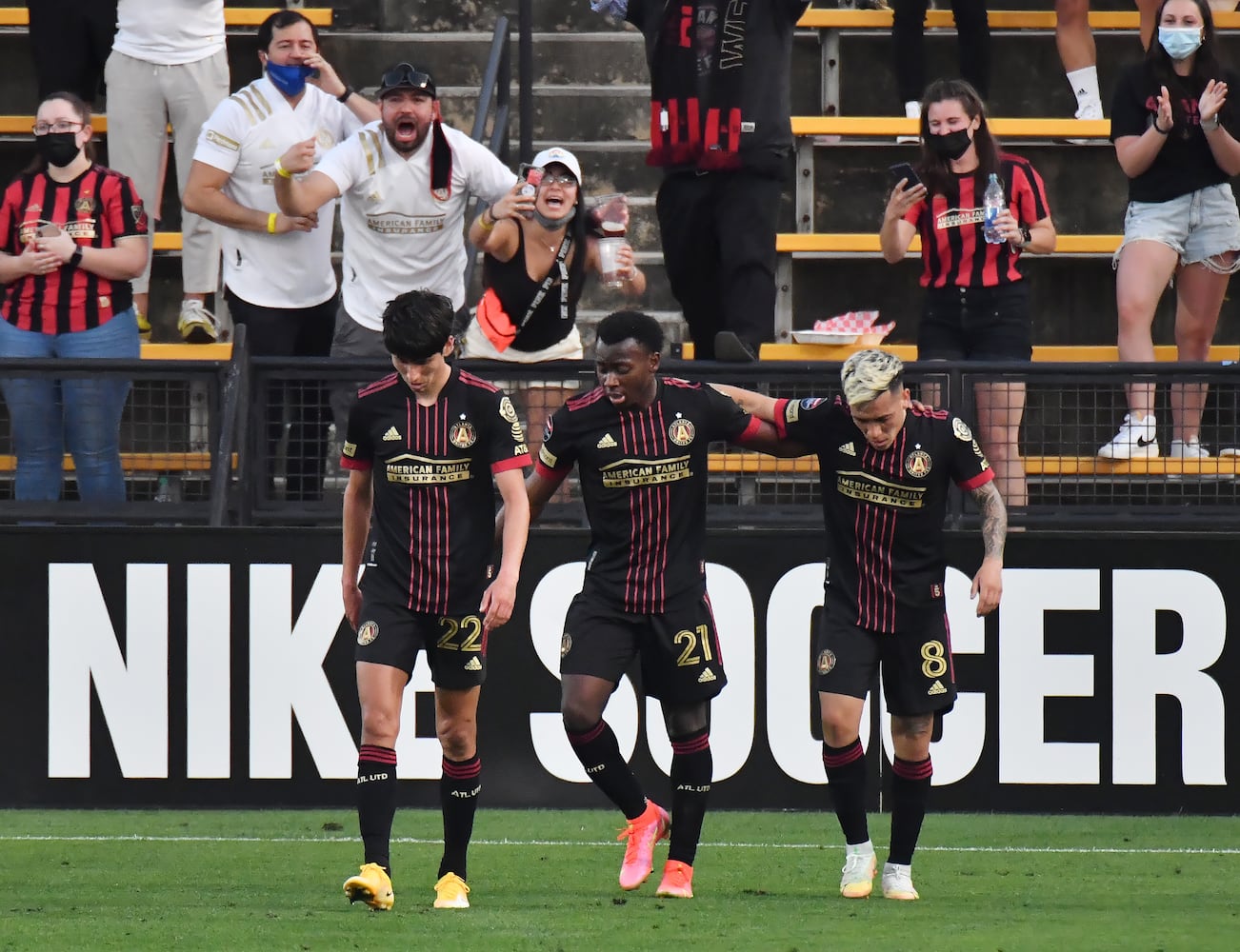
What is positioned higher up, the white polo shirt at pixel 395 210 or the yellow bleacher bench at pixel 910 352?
the white polo shirt at pixel 395 210

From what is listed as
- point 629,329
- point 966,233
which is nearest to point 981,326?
point 966,233

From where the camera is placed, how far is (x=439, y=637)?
22.4 ft

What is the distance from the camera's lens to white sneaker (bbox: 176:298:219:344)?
34.1 feet

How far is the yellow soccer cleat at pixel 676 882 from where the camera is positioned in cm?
686

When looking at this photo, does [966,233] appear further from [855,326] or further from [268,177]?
[268,177]

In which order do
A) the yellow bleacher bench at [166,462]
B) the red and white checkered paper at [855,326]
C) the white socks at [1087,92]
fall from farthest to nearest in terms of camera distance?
the white socks at [1087,92] < the red and white checkered paper at [855,326] < the yellow bleacher bench at [166,462]

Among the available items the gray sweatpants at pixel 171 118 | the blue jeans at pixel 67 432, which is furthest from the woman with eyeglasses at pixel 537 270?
the gray sweatpants at pixel 171 118

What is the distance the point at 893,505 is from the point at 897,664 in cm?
56

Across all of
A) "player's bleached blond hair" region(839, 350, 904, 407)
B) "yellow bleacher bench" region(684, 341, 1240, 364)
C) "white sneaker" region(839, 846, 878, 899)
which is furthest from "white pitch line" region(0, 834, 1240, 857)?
"yellow bleacher bench" region(684, 341, 1240, 364)

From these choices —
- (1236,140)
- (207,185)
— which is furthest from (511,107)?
(1236,140)

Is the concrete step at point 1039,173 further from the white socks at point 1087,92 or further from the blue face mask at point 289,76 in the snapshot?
the blue face mask at point 289,76

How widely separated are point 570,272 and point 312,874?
3.04 metres

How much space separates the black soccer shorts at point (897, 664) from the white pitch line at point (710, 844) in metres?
1.30

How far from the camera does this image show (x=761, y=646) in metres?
8.92
